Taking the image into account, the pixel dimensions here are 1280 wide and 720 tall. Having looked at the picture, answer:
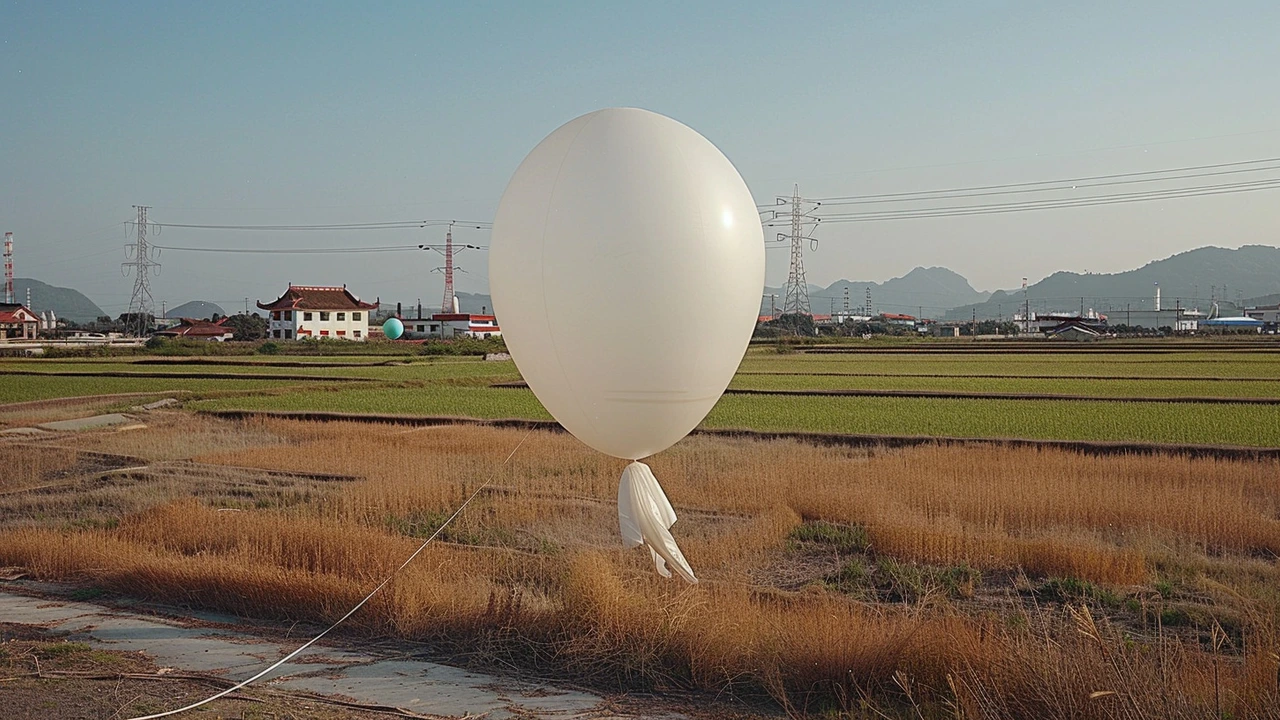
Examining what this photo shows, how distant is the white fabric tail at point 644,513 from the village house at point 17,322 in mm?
83939

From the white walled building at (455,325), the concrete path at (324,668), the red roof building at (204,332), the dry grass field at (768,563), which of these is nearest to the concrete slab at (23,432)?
the dry grass field at (768,563)

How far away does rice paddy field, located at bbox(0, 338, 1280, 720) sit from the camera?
19.6 feet

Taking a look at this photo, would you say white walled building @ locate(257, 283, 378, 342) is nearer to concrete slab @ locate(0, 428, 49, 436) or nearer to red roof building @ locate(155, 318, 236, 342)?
red roof building @ locate(155, 318, 236, 342)

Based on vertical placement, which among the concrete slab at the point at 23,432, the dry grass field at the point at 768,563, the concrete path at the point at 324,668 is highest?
the concrete slab at the point at 23,432

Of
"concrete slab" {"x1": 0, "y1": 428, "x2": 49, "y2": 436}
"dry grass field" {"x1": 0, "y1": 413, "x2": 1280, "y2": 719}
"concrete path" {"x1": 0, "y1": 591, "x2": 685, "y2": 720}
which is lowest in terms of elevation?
"concrete path" {"x1": 0, "y1": 591, "x2": 685, "y2": 720}

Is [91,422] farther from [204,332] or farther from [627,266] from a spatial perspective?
[204,332]

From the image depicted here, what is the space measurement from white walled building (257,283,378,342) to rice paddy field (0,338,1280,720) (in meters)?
69.0

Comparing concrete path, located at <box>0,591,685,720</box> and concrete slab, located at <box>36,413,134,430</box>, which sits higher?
concrete slab, located at <box>36,413,134,430</box>

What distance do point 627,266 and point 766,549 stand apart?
5641 millimetres

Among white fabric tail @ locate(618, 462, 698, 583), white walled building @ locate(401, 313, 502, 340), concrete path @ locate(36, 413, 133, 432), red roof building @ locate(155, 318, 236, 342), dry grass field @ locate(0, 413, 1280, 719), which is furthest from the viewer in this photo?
white walled building @ locate(401, 313, 502, 340)

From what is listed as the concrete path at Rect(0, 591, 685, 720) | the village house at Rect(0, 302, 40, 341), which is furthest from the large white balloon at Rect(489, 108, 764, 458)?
the village house at Rect(0, 302, 40, 341)

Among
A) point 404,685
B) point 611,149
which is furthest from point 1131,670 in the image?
point 404,685

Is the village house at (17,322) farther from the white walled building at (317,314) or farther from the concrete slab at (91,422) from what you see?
the concrete slab at (91,422)

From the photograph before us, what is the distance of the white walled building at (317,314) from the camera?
90250mm
